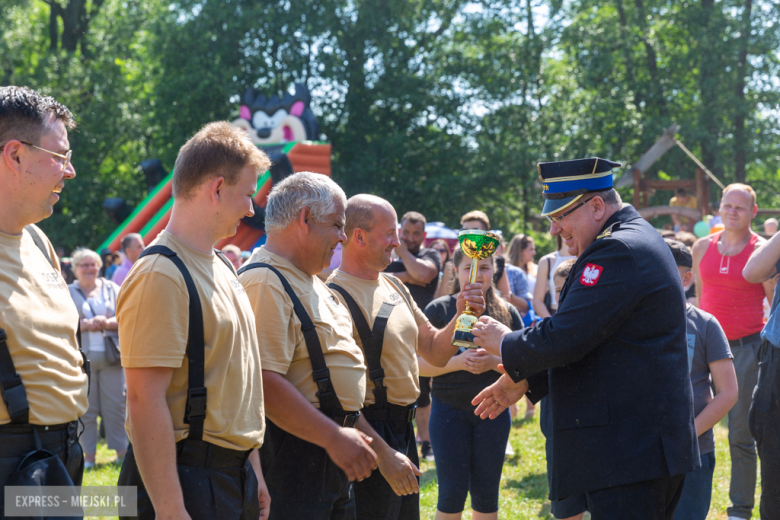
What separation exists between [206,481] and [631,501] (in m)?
1.60

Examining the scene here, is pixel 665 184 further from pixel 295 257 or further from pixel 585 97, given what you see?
pixel 295 257

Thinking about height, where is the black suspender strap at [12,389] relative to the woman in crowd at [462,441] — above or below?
above

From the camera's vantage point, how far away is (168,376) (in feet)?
7.27

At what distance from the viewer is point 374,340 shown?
3.32 m

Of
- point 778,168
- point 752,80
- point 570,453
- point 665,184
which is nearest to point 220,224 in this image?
point 570,453

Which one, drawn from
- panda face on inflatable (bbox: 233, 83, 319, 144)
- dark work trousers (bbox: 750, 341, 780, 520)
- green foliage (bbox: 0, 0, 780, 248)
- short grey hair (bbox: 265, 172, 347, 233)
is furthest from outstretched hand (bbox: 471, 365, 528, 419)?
green foliage (bbox: 0, 0, 780, 248)

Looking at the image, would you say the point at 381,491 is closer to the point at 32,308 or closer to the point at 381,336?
the point at 381,336

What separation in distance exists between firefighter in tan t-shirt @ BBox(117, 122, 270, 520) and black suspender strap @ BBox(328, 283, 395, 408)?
2.73 feet

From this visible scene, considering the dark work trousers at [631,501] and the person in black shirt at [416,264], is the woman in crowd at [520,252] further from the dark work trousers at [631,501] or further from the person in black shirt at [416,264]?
the dark work trousers at [631,501]

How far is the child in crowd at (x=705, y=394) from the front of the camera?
3.80 metres

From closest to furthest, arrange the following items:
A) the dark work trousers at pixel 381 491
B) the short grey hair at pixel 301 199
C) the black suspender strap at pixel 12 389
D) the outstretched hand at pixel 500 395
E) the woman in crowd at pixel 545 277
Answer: the black suspender strap at pixel 12 389, the short grey hair at pixel 301 199, the outstretched hand at pixel 500 395, the dark work trousers at pixel 381 491, the woman in crowd at pixel 545 277

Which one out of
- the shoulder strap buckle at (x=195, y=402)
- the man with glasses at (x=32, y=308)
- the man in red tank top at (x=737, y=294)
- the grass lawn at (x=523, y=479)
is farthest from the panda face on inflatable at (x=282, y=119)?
the shoulder strap buckle at (x=195, y=402)

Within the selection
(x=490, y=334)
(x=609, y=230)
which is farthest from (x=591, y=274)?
(x=490, y=334)

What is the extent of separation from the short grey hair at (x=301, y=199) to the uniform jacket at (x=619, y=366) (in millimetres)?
1012
